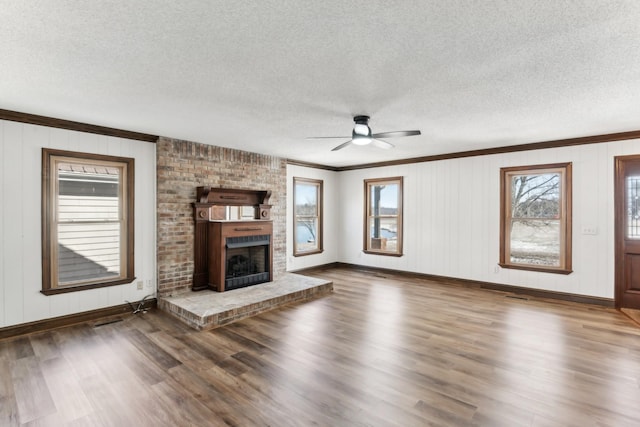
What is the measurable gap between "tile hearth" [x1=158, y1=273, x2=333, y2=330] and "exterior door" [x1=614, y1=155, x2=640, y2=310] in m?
4.38

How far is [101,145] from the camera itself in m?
4.29

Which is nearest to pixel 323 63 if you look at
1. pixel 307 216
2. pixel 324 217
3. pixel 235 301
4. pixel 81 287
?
pixel 235 301

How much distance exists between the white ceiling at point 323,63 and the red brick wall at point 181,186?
0.78 meters

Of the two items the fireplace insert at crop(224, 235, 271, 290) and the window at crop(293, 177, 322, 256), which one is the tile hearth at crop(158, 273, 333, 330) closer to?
the fireplace insert at crop(224, 235, 271, 290)

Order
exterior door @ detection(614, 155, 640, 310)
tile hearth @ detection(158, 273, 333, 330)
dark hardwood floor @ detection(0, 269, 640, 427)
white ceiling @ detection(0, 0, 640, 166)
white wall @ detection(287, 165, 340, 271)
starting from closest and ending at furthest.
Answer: white ceiling @ detection(0, 0, 640, 166) < dark hardwood floor @ detection(0, 269, 640, 427) < tile hearth @ detection(158, 273, 333, 330) < exterior door @ detection(614, 155, 640, 310) < white wall @ detection(287, 165, 340, 271)

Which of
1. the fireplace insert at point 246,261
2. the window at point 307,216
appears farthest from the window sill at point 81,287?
the window at point 307,216

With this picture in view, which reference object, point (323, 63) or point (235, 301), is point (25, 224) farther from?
point (323, 63)

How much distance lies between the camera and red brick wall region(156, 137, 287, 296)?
15.7 ft

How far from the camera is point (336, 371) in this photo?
9.43 feet

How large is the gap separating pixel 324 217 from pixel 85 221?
4.84 metres

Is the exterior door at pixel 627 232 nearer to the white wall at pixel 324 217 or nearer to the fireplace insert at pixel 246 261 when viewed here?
Answer: the white wall at pixel 324 217

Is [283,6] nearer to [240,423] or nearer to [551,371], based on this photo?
[240,423]

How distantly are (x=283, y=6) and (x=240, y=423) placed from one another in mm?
2624

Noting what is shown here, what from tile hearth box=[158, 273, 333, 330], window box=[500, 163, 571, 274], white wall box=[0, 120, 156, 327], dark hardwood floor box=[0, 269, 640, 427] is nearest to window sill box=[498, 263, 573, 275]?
window box=[500, 163, 571, 274]
